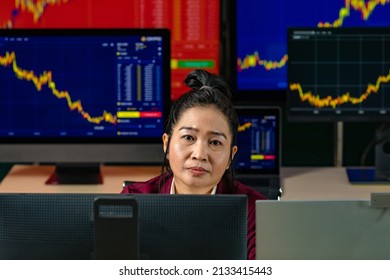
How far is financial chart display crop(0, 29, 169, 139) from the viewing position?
3.25 meters

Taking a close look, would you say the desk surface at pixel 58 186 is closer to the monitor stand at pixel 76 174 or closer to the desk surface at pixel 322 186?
the monitor stand at pixel 76 174

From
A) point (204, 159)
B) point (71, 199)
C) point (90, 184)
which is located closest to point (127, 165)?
point (90, 184)

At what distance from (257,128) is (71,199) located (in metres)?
1.73

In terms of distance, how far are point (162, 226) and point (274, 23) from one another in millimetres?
2028

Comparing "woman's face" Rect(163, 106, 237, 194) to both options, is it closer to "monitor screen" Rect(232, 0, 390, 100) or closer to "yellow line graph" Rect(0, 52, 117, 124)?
"yellow line graph" Rect(0, 52, 117, 124)

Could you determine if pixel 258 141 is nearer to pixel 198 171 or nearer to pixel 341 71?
pixel 341 71

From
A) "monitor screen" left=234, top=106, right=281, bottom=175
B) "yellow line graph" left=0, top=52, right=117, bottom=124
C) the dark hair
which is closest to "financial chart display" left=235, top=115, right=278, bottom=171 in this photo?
"monitor screen" left=234, top=106, right=281, bottom=175

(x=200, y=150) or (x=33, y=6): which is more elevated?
(x=33, y=6)

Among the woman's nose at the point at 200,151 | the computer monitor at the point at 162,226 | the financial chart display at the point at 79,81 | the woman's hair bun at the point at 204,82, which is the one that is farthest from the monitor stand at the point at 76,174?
the computer monitor at the point at 162,226

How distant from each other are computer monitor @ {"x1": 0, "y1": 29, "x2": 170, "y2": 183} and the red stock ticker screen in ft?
0.91

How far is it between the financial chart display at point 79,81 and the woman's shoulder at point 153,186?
0.88 m

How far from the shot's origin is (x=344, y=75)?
3252mm

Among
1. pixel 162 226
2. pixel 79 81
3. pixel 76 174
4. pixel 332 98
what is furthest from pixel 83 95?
pixel 162 226

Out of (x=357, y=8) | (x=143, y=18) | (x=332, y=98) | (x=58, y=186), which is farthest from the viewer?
(x=143, y=18)
